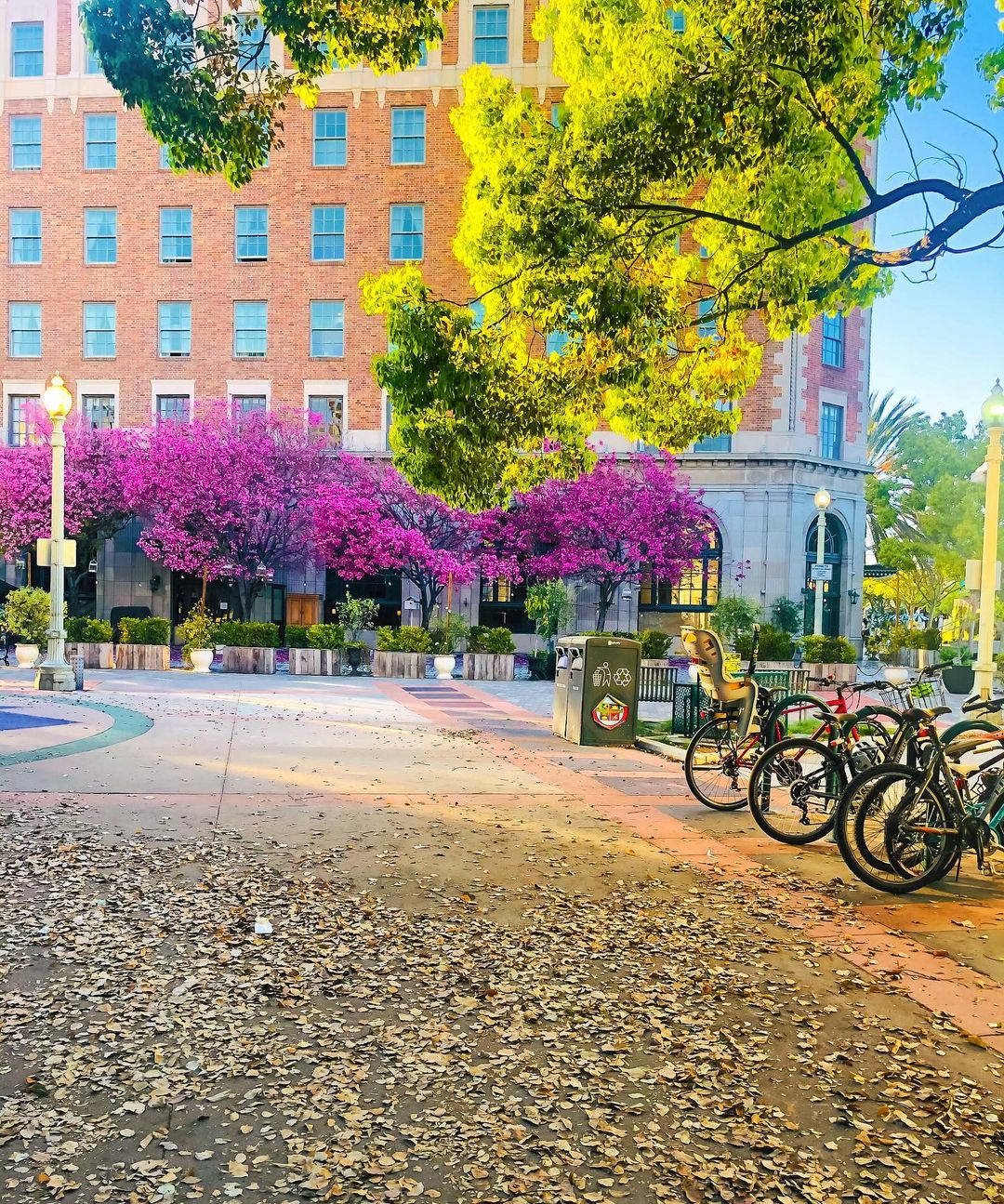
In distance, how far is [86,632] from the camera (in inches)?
947

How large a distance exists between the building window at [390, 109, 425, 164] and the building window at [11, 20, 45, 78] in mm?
12990

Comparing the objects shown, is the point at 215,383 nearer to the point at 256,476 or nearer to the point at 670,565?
the point at 256,476

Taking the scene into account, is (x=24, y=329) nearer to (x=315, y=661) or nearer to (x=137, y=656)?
(x=137, y=656)

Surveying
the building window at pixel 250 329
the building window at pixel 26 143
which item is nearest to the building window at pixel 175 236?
the building window at pixel 250 329

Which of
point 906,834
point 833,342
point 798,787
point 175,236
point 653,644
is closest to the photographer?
point 906,834

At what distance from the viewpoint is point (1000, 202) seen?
7.92m

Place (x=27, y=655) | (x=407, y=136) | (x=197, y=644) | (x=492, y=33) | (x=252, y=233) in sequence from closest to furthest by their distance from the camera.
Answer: (x=27, y=655)
(x=197, y=644)
(x=492, y=33)
(x=407, y=136)
(x=252, y=233)

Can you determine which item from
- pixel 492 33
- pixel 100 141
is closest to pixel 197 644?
pixel 100 141

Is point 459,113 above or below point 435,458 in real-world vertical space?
above

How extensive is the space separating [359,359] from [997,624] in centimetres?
2849

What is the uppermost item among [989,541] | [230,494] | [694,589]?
[230,494]

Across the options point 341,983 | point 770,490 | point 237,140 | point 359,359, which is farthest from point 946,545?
point 341,983

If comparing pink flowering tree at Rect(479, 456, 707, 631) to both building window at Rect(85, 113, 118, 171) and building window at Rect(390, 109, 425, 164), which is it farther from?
building window at Rect(85, 113, 118, 171)

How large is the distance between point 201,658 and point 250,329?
15.7 m
